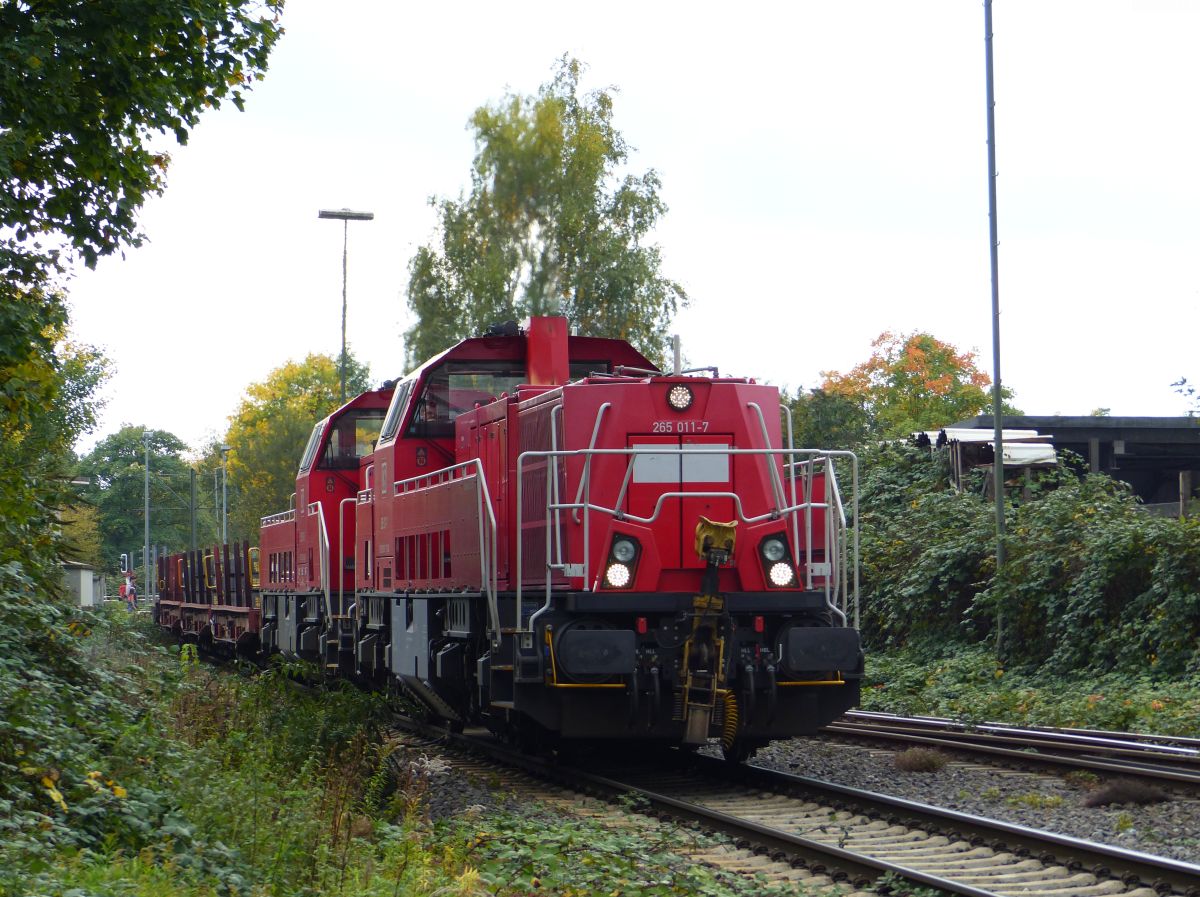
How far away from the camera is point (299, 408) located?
8319 centimetres

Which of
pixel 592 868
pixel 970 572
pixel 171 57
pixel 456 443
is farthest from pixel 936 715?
pixel 171 57

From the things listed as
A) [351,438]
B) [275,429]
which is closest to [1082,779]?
[351,438]

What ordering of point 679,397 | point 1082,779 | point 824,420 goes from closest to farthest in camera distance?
1. point 1082,779
2. point 679,397
3. point 824,420

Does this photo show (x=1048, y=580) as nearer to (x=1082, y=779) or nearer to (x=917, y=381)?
(x=1082, y=779)

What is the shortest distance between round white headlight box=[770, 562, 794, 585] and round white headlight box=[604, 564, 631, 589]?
1.15 m

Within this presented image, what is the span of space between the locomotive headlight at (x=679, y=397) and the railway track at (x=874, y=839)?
292 centimetres

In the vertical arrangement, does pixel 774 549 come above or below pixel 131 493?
below

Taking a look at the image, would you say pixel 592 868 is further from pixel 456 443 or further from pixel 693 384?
A: pixel 456 443

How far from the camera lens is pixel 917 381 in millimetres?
68875

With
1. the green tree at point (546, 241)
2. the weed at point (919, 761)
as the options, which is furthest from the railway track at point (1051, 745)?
the green tree at point (546, 241)

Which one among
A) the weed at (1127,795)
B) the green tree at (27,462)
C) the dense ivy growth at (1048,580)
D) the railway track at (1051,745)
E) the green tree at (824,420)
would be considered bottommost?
the railway track at (1051,745)

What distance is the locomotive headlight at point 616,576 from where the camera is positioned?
10102 mm

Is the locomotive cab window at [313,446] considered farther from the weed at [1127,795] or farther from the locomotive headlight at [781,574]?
the weed at [1127,795]

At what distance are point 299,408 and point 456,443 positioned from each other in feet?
234
